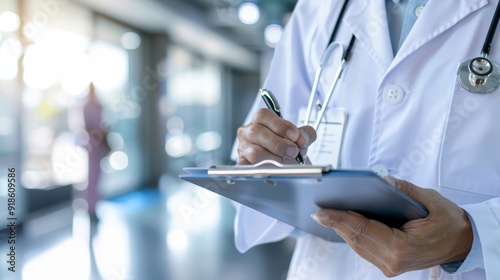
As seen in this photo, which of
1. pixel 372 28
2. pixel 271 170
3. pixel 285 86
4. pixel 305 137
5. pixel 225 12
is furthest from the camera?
pixel 225 12

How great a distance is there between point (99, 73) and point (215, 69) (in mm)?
6505

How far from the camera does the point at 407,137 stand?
33.9 inches

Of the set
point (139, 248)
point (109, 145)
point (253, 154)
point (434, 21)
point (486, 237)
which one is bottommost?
point (139, 248)

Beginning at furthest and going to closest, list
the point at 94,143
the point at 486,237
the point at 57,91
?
1. the point at 57,91
2. the point at 94,143
3. the point at 486,237

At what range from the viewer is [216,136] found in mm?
14047

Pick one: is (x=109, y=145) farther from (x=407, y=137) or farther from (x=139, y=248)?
(x=407, y=137)

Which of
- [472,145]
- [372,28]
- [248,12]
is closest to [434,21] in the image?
[372,28]

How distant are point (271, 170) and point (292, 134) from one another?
0.21m

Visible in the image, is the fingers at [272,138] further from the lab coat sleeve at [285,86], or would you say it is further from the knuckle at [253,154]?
the lab coat sleeve at [285,86]

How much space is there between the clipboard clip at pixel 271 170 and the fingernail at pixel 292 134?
176 millimetres

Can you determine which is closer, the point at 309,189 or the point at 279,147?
the point at 309,189

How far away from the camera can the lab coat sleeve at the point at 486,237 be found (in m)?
0.71

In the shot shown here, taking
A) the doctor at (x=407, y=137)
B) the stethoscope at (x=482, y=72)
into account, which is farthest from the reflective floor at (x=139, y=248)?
the stethoscope at (x=482, y=72)

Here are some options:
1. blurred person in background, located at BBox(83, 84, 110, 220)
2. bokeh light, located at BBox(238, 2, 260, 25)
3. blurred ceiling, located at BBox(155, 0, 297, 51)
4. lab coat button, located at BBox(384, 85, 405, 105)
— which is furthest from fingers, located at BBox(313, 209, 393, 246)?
blurred ceiling, located at BBox(155, 0, 297, 51)
